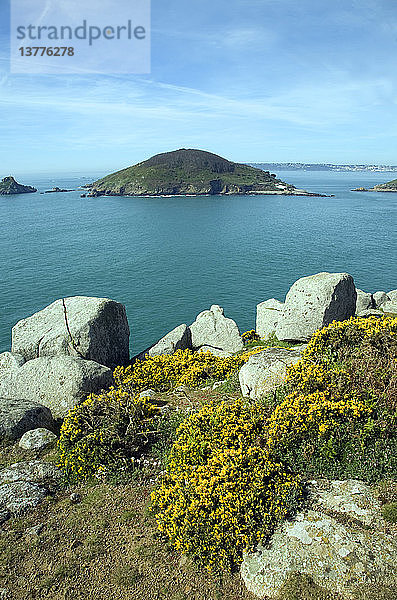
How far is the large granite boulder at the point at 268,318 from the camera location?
27594mm

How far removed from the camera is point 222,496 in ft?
30.3

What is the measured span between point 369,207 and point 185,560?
159796mm

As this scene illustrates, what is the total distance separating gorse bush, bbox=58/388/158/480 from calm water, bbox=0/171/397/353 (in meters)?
24.9

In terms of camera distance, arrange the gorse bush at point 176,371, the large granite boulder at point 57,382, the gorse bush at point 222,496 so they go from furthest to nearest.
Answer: the gorse bush at point 176,371 < the large granite boulder at point 57,382 < the gorse bush at point 222,496

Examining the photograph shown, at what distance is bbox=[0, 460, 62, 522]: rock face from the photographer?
416 inches

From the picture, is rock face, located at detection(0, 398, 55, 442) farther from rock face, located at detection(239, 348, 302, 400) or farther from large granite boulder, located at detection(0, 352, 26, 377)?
rock face, located at detection(239, 348, 302, 400)

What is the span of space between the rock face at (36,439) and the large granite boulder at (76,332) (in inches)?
247

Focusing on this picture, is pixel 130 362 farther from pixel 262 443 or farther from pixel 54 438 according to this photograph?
pixel 262 443

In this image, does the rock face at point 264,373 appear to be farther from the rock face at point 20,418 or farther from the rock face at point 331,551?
the rock face at point 20,418

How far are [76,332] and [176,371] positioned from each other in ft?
18.3

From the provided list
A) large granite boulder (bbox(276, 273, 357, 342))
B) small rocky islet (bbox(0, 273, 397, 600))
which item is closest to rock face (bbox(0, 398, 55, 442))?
small rocky islet (bbox(0, 273, 397, 600))

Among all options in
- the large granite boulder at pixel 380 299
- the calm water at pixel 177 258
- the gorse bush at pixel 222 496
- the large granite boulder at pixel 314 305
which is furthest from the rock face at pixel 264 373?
the calm water at pixel 177 258

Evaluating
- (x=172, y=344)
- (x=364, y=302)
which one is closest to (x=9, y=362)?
Answer: (x=172, y=344)

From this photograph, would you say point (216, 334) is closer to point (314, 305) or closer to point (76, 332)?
point (314, 305)
